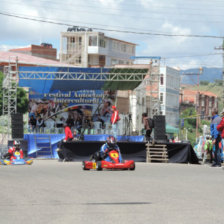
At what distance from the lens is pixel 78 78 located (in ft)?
143

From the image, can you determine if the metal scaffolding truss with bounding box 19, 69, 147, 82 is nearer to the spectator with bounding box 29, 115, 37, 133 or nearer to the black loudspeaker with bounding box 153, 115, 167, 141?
the spectator with bounding box 29, 115, 37, 133

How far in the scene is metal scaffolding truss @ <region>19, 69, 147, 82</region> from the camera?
142ft

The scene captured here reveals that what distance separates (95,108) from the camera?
4769 centimetres

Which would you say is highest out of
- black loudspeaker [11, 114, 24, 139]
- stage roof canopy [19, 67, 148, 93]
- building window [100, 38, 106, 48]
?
building window [100, 38, 106, 48]

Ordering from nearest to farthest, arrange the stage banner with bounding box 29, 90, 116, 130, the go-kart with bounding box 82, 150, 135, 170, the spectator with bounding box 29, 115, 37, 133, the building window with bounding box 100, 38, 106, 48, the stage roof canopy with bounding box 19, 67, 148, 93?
the go-kart with bounding box 82, 150, 135, 170 < the stage roof canopy with bounding box 19, 67, 148, 93 < the spectator with bounding box 29, 115, 37, 133 < the stage banner with bounding box 29, 90, 116, 130 < the building window with bounding box 100, 38, 106, 48

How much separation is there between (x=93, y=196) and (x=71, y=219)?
291cm

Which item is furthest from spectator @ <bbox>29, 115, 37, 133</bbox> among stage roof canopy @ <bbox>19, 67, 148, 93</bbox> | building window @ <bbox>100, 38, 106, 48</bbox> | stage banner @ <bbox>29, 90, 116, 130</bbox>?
building window @ <bbox>100, 38, 106, 48</bbox>

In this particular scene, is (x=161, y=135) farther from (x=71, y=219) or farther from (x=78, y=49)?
(x=78, y=49)

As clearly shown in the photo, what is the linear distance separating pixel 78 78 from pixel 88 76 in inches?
81.8

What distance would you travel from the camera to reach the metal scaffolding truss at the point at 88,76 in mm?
43219

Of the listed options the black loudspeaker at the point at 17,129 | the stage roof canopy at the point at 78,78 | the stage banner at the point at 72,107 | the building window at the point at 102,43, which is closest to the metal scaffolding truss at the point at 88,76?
the stage roof canopy at the point at 78,78

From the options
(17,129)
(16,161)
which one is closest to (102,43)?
(17,129)

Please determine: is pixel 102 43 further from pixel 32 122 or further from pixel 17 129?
pixel 17 129

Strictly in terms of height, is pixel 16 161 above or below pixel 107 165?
below
